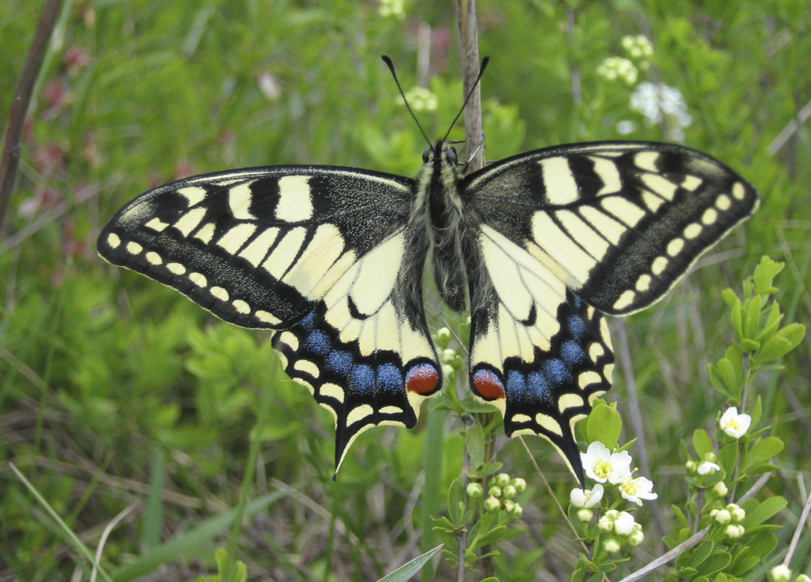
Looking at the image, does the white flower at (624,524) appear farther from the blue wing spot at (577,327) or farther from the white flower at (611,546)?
the blue wing spot at (577,327)

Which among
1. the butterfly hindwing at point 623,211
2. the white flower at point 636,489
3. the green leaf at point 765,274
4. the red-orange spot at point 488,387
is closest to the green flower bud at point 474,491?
the red-orange spot at point 488,387

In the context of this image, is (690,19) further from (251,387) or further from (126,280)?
(126,280)

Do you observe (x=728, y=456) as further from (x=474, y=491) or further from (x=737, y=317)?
(x=474, y=491)

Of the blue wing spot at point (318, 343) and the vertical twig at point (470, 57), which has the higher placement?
the vertical twig at point (470, 57)

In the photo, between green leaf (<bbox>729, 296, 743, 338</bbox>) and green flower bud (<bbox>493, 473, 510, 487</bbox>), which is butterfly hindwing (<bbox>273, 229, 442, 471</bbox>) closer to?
green flower bud (<bbox>493, 473, 510, 487</bbox>)

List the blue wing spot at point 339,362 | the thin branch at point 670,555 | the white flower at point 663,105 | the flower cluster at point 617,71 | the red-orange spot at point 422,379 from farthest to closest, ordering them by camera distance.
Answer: the white flower at point 663,105
the flower cluster at point 617,71
the blue wing spot at point 339,362
the red-orange spot at point 422,379
the thin branch at point 670,555

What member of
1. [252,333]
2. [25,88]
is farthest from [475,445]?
[252,333]

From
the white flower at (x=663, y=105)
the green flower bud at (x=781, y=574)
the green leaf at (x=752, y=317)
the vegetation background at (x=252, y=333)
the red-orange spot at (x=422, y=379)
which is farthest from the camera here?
the white flower at (x=663, y=105)
